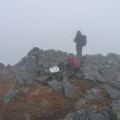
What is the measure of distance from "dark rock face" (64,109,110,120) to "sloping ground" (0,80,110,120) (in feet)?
18.4

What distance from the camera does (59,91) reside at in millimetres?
64938

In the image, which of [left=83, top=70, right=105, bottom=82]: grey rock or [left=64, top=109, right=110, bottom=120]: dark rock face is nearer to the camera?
[left=64, top=109, right=110, bottom=120]: dark rock face

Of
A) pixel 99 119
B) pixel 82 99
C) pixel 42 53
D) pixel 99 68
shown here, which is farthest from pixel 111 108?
pixel 42 53

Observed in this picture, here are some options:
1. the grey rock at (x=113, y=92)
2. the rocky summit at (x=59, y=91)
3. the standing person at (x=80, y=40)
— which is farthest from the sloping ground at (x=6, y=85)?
the grey rock at (x=113, y=92)

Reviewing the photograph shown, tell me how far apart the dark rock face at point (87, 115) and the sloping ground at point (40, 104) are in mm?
5606

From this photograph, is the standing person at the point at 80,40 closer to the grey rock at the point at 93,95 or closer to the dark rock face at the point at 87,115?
the grey rock at the point at 93,95

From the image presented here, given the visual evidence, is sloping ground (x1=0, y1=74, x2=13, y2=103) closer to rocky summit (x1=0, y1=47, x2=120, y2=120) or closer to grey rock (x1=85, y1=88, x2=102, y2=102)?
rocky summit (x1=0, y1=47, x2=120, y2=120)

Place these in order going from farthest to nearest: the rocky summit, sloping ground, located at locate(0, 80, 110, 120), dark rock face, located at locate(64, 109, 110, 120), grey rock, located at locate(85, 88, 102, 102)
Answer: grey rock, located at locate(85, 88, 102, 102), sloping ground, located at locate(0, 80, 110, 120), the rocky summit, dark rock face, located at locate(64, 109, 110, 120)

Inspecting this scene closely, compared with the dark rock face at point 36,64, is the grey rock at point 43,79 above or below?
below

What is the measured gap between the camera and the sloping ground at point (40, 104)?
58.0m

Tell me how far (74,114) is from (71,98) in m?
13.2

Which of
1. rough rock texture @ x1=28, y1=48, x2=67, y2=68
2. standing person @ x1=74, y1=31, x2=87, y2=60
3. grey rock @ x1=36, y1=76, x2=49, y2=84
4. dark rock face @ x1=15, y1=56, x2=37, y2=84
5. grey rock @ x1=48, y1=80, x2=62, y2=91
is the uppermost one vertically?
standing person @ x1=74, y1=31, x2=87, y2=60

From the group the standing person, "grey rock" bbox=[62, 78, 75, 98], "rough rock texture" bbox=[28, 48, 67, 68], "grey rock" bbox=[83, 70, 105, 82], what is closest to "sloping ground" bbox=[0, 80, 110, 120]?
"grey rock" bbox=[62, 78, 75, 98]

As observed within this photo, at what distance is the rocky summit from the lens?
57.4 metres
